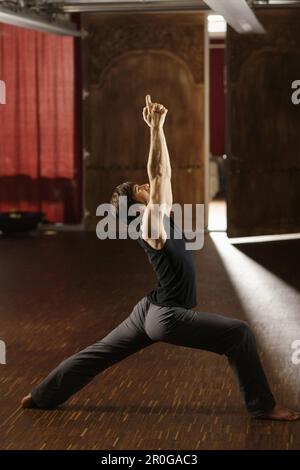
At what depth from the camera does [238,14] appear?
911 cm

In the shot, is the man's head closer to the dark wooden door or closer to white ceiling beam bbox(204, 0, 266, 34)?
white ceiling beam bbox(204, 0, 266, 34)

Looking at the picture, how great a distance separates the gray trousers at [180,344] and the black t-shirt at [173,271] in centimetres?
4

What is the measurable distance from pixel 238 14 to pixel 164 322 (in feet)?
18.5

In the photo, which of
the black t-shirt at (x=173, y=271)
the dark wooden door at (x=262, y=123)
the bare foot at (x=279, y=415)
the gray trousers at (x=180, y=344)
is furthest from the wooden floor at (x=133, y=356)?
the dark wooden door at (x=262, y=123)

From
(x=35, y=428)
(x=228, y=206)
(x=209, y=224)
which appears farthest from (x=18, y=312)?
(x=209, y=224)

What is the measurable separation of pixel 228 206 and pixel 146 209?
7.34 meters

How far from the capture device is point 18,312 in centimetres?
681

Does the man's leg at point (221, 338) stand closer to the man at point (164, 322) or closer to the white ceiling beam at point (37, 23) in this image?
the man at point (164, 322)

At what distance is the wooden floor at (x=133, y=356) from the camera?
4.06 meters

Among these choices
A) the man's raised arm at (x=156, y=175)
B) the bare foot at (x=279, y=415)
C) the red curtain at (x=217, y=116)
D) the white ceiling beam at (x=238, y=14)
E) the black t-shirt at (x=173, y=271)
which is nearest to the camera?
the man's raised arm at (x=156, y=175)

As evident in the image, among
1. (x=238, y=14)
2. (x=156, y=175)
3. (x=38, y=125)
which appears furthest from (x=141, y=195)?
(x=38, y=125)

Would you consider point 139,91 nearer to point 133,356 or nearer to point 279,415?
point 133,356

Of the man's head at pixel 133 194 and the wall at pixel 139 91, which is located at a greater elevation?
the wall at pixel 139 91
